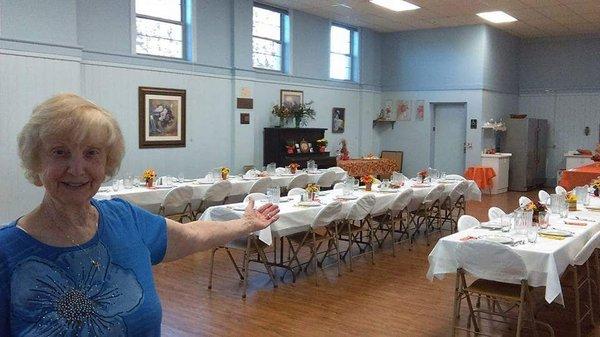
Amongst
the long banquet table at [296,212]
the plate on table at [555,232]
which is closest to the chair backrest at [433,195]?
the long banquet table at [296,212]

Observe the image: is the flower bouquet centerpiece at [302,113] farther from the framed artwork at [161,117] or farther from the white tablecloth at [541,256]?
the white tablecloth at [541,256]

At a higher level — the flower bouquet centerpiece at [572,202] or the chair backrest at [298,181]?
the flower bouquet centerpiece at [572,202]

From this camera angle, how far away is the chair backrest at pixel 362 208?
6734 millimetres

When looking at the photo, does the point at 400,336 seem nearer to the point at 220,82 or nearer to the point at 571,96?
the point at 220,82

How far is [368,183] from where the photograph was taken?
8.05 meters

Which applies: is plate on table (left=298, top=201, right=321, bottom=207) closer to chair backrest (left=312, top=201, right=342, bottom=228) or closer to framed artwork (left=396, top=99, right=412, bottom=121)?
chair backrest (left=312, top=201, right=342, bottom=228)

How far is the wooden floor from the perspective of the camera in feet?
15.9

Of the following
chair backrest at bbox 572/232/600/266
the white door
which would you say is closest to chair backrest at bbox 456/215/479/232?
chair backrest at bbox 572/232/600/266

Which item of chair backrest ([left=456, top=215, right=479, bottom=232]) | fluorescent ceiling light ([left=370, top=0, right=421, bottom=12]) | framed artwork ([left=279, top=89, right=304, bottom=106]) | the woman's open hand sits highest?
fluorescent ceiling light ([left=370, top=0, right=421, bottom=12])

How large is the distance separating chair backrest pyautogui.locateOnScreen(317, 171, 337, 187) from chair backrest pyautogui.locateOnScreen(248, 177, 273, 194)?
5.11 feet

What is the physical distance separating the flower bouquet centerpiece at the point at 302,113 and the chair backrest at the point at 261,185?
386cm

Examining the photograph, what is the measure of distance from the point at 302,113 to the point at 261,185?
167 inches

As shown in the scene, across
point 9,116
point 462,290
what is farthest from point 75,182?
point 9,116

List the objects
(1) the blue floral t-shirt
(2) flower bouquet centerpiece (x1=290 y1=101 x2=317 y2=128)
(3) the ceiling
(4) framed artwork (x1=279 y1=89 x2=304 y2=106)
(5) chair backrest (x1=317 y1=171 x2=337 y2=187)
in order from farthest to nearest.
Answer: (4) framed artwork (x1=279 y1=89 x2=304 y2=106) → (2) flower bouquet centerpiece (x1=290 y1=101 x2=317 y2=128) → (3) the ceiling → (5) chair backrest (x1=317 y1=171 x2=337 y2=187) → (1) the blue floral t-shirt
